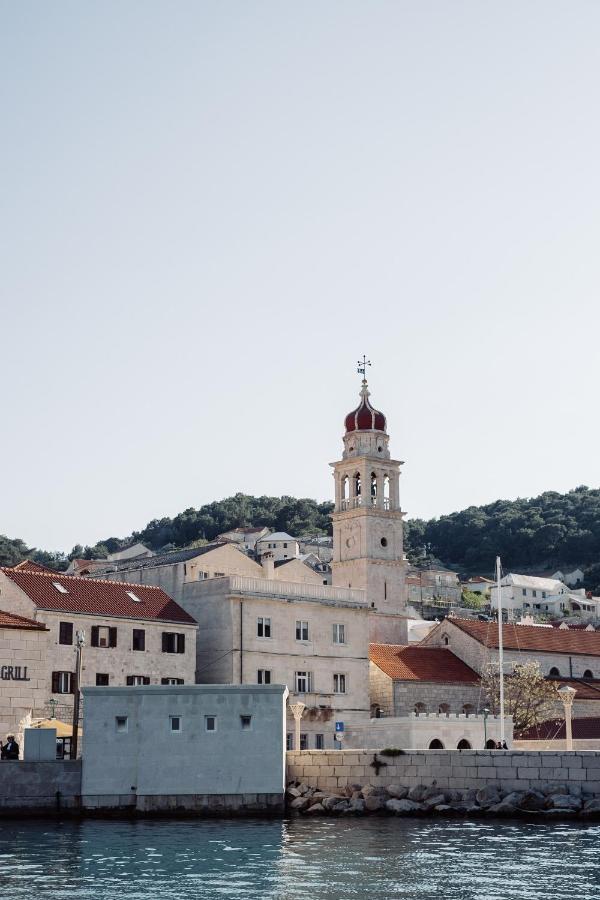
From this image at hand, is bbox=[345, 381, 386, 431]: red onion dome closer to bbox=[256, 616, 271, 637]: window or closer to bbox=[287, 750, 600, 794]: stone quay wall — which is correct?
bbox=[256, 616, 271, 637]: window

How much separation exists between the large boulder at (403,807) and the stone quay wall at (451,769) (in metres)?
1.39

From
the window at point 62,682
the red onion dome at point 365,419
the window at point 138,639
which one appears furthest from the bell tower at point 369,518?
the window at point 62,682

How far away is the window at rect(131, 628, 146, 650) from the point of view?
64.7 meters

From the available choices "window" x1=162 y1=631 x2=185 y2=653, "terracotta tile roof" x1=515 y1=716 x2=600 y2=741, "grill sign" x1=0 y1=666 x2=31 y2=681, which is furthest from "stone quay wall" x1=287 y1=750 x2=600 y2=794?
"terracotta tile roof" x1=515 y1=716 x2=600 y2=741

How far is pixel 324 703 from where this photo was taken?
70750 millimetres

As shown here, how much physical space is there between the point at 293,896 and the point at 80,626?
33323 millimetres

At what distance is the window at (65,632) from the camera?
61.7 meters

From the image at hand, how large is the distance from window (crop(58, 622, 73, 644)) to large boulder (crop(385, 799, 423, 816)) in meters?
19.8

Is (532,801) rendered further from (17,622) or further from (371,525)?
(371,525)

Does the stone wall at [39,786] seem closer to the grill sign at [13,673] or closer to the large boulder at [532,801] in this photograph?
the grill sign at [13,673]

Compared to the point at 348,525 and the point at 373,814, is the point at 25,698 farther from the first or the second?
the point at 348,525

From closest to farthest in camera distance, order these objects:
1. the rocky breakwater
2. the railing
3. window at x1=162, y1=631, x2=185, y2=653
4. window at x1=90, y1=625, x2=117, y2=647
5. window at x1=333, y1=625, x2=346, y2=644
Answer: the rocky breakwater → window at x1=90, y1=625, x2=117, y2=647 → window at x1=162, y1=631, x2=185, y2=653 → the railing → window at x1=333, y1=625, x2=346, y2=644

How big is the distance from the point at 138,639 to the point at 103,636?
2.06m

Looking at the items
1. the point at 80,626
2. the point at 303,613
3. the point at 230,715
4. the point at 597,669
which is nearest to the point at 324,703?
the point at 303,613
